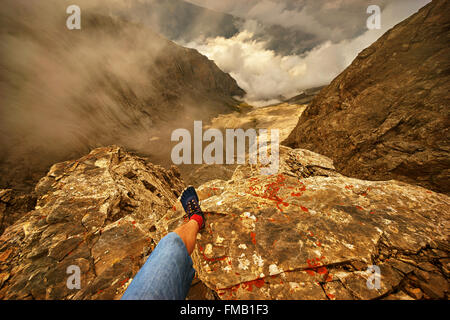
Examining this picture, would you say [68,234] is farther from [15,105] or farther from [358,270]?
[15,105]

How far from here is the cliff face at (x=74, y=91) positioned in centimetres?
1434

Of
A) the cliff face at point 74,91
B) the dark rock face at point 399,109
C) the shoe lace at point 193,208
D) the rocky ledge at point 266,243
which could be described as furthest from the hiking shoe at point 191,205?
the cliff face at point 74,91

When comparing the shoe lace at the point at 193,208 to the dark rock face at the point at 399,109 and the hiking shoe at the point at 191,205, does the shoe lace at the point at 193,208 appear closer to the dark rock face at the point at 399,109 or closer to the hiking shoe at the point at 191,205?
the hiking shoe at the point at 191,205

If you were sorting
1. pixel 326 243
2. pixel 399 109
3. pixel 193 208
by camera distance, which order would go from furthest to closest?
1. pixel 399 109
2. pixel 193 208
3. pixel 326 243

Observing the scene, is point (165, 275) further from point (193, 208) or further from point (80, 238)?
point (80, 238)

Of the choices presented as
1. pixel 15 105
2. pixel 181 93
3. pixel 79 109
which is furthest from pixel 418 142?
pixel 181 93

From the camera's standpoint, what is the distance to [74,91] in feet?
73.8

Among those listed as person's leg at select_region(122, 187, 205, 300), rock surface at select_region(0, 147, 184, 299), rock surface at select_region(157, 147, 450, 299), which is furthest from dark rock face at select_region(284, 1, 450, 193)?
rock surface at select_region(0, 147, 184, 299)

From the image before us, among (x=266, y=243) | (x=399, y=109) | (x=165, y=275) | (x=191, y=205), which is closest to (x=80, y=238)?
(x=191, y=205)

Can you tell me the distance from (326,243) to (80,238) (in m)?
7.28

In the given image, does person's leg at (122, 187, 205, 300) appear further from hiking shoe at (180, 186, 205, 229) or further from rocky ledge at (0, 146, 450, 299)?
hiking shoe at (180, 186, 205, 229)

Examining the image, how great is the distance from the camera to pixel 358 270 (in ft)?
9.02

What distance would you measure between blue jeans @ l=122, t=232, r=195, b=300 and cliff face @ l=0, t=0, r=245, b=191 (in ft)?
58.7
